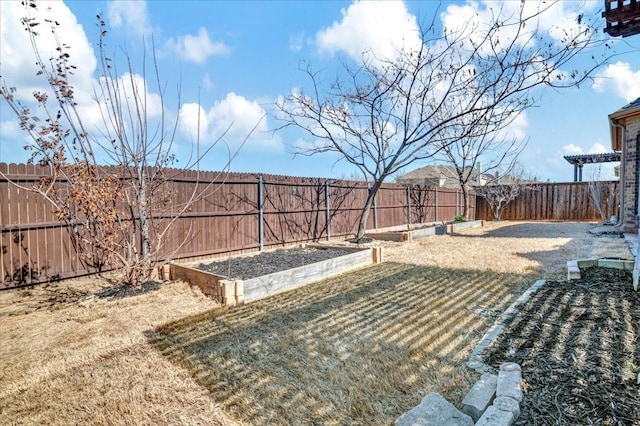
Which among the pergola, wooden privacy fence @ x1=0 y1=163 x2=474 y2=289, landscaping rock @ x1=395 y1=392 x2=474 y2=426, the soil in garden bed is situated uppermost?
the pergola

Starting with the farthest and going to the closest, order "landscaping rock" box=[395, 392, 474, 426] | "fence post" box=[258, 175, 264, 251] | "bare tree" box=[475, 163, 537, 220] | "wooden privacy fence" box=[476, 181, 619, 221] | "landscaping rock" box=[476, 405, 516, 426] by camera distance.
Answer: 1. "bare tree" box=[475, 163, 537, 220]
2. "wooden privacy fence" box=[476, 181, 619, 221]
3. "fence post" box=[258, 175, 264, 251]
4. "landscaping rock" box=[395, 392, 474, 426]
5. "landscaping rock" box=[476, 405, 516, 426]

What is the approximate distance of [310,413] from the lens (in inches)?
70.1

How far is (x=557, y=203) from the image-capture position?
15.8m

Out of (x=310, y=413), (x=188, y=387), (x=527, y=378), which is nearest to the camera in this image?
(x=310, y=413)

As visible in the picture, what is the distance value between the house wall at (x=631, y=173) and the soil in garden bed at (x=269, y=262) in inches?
269

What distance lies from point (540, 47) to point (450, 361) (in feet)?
16.6

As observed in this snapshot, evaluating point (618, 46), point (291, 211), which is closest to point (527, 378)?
point (618, 46)

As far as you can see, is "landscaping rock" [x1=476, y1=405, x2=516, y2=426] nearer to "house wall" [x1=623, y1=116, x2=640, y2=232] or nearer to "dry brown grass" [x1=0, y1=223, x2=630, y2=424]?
"dry brown grass" [x1=0, y1=223, x2=630, y2=424]

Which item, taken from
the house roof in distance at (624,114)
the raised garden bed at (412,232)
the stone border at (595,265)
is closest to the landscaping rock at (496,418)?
the stone border at (595,265)

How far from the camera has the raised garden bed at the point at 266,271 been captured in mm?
3869

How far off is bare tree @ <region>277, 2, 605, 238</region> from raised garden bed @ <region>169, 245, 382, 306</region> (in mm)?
2547

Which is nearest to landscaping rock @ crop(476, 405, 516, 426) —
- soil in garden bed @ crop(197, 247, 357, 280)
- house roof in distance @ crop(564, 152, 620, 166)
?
soil in garden bed @ crop(197, 247, 357, 280)

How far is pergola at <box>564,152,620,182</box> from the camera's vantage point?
49.0 feet

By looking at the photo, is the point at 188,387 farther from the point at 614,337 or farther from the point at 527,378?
the point at 614,337
